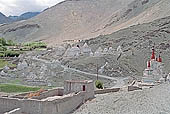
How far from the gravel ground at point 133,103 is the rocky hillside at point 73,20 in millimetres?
106016

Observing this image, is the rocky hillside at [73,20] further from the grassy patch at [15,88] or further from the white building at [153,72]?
the white building at [153,72]

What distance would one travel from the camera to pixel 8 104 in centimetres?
1958

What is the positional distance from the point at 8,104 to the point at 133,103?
25.6 ft

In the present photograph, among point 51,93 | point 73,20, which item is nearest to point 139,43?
point 51,93

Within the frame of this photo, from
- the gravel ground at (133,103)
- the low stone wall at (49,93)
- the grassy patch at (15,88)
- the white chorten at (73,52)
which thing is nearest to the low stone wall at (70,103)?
the gravel ground at (133,103)

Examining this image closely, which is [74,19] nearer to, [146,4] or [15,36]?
[15,36]

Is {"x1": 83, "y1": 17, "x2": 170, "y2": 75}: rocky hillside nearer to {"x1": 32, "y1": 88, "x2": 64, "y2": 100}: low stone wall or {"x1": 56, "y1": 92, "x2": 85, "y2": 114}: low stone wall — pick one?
{"x1": 32, "y1": 88, "x2": 64, "y2": 100}: low stone wall

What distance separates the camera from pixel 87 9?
176375 mm

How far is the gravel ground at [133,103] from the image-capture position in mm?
16719

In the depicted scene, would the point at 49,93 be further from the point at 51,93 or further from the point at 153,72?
the point at 153,72

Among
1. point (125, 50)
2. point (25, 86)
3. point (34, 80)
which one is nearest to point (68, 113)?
point (25, 86)

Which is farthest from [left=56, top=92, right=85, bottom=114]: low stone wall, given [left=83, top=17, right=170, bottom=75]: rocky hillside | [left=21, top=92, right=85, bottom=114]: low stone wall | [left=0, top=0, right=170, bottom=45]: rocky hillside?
[left=0, top=0, right=170, bottom=45]: rocky hillside

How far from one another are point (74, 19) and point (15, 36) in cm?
3206

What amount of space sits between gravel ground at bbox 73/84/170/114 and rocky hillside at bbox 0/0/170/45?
10602 cm
